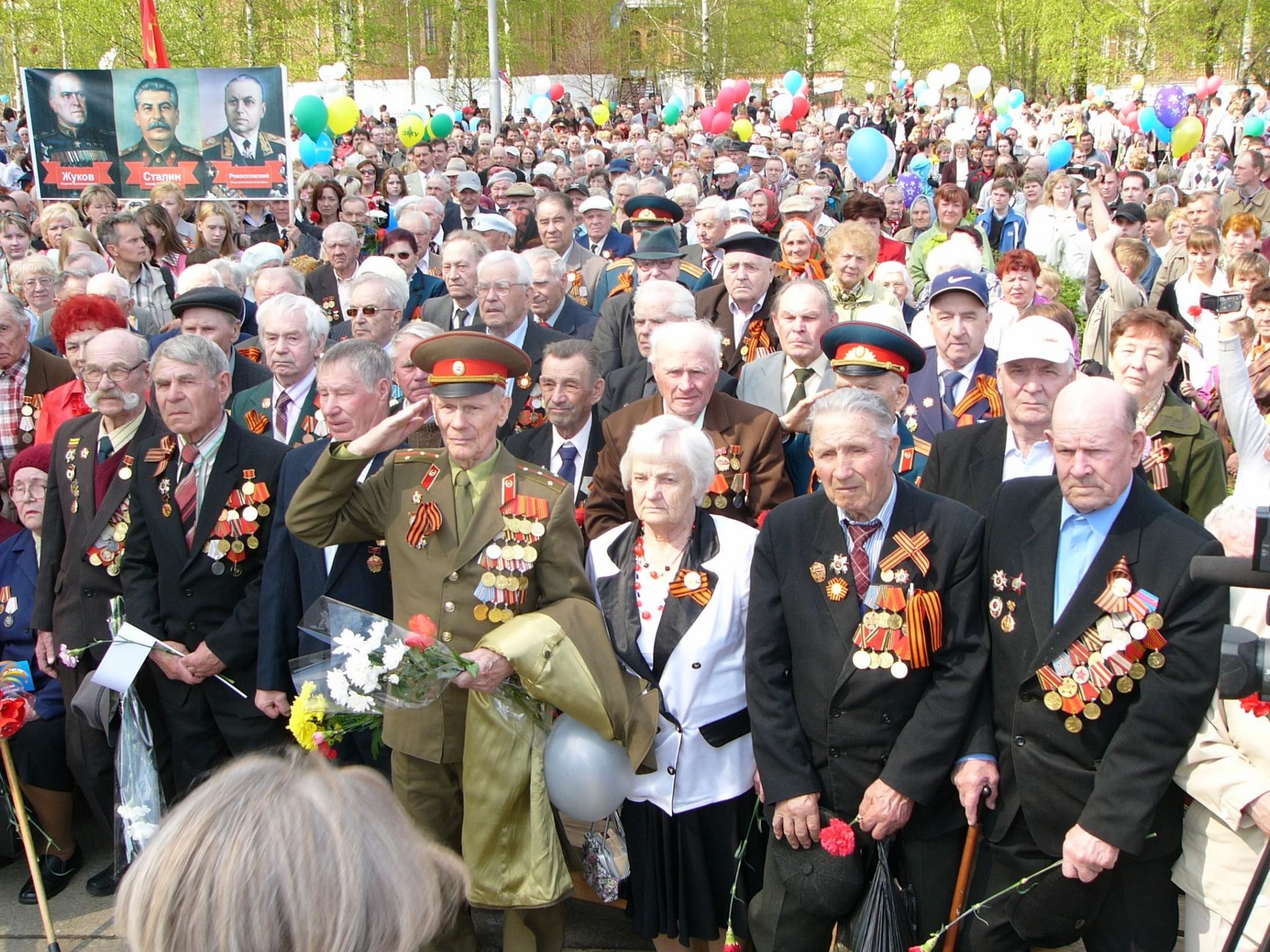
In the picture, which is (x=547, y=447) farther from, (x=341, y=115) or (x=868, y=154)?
(x=341, y=115)

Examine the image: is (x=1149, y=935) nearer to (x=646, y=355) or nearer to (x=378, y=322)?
(x=646, y=355)

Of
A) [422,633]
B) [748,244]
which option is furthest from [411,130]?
[422,633]

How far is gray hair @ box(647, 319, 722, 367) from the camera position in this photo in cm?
449

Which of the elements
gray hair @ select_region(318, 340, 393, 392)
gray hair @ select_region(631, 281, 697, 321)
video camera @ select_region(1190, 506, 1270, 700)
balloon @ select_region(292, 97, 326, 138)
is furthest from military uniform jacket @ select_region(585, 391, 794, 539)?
balloon @ select_region(292, 97, 326, 138)

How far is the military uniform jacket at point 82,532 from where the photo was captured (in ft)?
14.8

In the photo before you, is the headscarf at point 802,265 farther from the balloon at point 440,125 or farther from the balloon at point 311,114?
the balloon at point 440,125

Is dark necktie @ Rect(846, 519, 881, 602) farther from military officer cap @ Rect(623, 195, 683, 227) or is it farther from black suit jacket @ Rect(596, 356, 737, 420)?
military officer cap @ Rect(623, 195, 683, 227)

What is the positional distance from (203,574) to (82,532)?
62cm

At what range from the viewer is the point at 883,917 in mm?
3268

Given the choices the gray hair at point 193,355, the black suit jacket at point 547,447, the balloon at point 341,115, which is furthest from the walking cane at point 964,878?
the balloon at point 341,115

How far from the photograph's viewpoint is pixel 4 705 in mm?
4051

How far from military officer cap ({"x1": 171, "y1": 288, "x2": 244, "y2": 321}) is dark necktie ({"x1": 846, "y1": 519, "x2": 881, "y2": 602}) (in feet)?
12.4

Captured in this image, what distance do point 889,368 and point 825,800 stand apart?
61.1 inches

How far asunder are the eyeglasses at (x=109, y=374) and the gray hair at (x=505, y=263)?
1973mm
